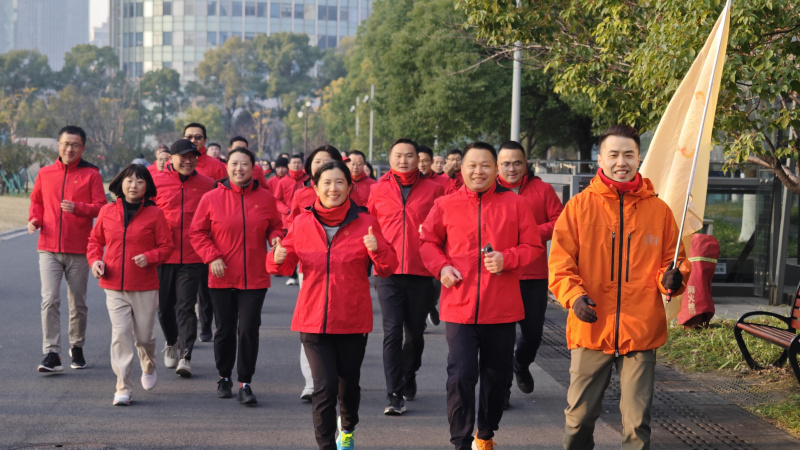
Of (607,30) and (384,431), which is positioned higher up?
(607,30)

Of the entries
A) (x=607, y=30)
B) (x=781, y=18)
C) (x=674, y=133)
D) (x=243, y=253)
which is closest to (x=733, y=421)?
(x=674, y=133)

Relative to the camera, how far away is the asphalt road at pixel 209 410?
643 centimetres

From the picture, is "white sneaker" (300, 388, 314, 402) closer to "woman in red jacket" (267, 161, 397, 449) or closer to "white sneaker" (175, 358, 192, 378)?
"white sneaker" (175, 358, 192, 378)

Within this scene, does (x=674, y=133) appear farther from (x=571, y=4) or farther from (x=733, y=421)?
(x=571, y=4)

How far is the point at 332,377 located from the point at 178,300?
135 inches

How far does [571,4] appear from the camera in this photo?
10609 mm

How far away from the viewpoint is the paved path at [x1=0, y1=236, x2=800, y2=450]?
6449 millimetres

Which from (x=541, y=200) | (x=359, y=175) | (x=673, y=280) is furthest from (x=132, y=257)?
(x=673, y=280)

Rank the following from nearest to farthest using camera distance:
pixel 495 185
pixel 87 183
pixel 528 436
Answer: pixel 495 185 < pixel 528 436 < pixel 87 183

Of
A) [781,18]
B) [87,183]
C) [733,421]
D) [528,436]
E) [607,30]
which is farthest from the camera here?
[607,30]

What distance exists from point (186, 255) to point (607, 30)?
455cm

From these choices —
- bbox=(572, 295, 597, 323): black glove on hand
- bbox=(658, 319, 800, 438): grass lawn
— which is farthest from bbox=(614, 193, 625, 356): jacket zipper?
bbox=(658, 319, 800, 438): grass lawn

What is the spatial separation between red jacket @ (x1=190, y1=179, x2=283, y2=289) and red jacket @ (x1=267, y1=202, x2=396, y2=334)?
146cm

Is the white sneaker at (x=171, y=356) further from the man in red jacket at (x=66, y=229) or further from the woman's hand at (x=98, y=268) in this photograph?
the woman's hand at (x=98, y=268)
